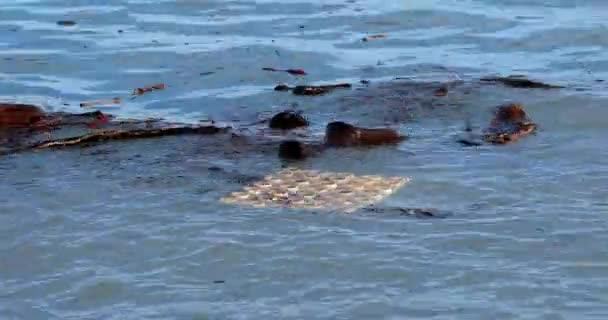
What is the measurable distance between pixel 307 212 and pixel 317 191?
0.39 meters

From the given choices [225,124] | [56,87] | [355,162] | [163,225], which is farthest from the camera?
[56,87]

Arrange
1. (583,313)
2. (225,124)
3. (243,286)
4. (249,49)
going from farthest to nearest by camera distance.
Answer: (249,49) → (225,124) → (243,286) → (583,313)

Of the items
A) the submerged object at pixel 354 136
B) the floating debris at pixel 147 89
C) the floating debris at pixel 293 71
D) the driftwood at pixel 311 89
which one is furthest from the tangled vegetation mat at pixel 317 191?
the floating debris at pixel 293 71

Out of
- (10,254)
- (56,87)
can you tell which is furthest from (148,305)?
(56,87)

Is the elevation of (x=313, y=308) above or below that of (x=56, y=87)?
below

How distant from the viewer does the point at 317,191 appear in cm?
697

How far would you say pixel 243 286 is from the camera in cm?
557

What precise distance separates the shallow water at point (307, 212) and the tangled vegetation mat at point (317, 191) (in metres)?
0.12

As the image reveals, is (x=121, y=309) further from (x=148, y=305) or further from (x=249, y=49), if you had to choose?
(x=249, y=49)

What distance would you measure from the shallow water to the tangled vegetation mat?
0.12 metres

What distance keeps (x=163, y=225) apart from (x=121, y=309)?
1.14 m

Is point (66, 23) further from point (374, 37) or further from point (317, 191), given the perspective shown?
point (317, 191)

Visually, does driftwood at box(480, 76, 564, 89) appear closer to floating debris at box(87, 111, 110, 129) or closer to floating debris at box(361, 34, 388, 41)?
floating debris at box(361, 34, 388, 41)

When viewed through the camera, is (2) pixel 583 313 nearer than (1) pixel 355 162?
Yes
